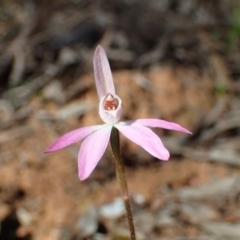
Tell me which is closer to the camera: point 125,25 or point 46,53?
point 46,53

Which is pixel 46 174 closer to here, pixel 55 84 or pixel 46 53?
pixel 55 84

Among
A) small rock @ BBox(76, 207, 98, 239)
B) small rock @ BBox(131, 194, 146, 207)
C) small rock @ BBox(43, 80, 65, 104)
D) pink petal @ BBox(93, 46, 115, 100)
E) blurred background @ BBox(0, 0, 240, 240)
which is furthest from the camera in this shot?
small rock @ BBox(43, 80, 65, 104)

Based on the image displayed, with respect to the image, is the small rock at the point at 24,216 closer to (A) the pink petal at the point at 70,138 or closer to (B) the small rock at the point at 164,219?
(B) the small rock at the point at 164,219

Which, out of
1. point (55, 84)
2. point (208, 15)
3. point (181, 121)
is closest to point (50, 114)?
point (55, 84)

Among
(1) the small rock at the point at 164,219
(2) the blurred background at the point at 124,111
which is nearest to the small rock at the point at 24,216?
(2) the blurred background at the point at 124,111

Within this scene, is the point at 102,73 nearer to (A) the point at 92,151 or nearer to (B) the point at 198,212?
(A) the point at 92,151

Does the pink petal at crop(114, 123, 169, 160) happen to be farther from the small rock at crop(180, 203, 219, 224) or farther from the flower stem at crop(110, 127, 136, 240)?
the small rock at crop(180, 203, 219, 224)

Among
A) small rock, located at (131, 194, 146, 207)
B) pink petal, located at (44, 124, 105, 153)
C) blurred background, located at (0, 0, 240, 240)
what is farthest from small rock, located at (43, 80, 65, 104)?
pink petal, located at (44, 124, 105, 153)

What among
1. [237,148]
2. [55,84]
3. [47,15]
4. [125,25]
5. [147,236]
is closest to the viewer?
[147,236]
